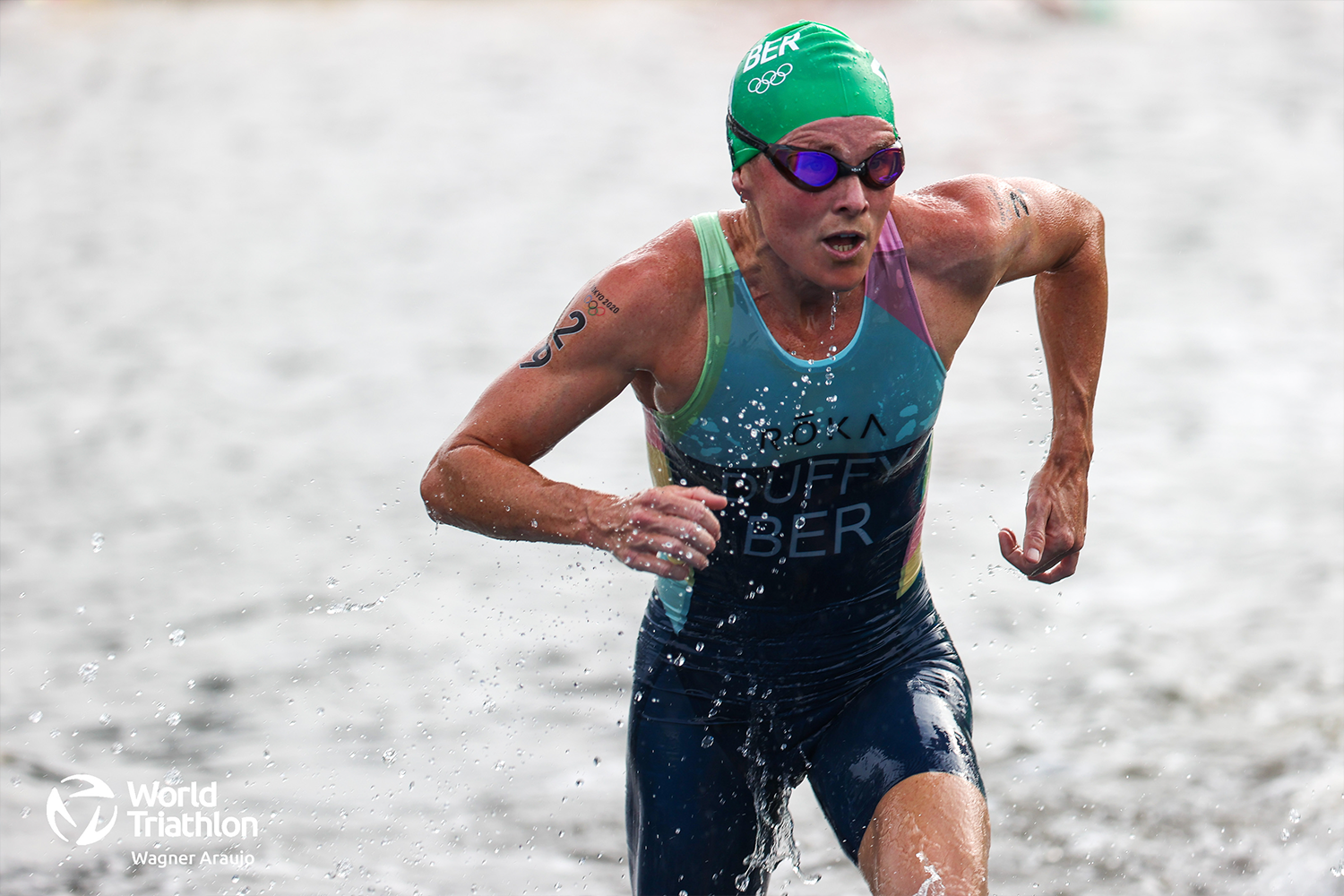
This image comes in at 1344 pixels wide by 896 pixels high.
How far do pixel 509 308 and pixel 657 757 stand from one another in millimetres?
9621

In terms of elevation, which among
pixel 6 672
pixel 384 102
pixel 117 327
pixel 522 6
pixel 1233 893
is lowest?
pixel 1233 893

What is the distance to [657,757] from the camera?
11.8 feet

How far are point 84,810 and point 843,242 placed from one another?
4.02 metres

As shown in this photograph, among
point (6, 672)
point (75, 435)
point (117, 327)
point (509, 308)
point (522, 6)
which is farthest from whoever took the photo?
point (522, 6)

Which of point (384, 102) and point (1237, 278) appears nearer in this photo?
point (1237, 278)

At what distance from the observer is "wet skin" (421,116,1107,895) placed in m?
3.03

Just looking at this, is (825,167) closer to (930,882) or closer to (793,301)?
(793,301)

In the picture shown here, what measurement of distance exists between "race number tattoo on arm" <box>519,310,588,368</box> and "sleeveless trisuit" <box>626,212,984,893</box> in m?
0.27

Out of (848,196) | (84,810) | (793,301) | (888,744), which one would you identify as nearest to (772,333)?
(793,301)

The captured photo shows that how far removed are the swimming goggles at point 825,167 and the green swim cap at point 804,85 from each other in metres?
0.06

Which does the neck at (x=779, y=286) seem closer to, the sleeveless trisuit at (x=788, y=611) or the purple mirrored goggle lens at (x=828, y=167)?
the sleeveless trisuit at (x=788, y=611)

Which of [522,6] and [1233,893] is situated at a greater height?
[522,6]

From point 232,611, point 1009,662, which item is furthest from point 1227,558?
point 232,611

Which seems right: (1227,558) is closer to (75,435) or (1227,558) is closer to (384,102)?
(75,435)
